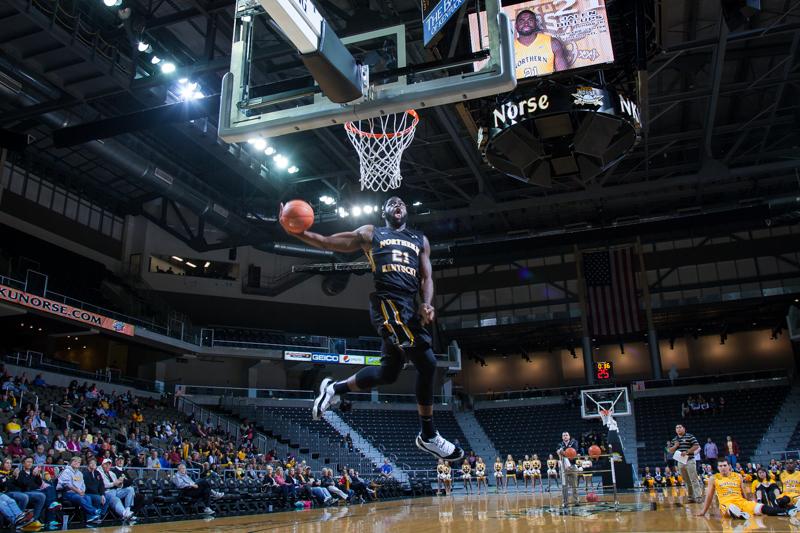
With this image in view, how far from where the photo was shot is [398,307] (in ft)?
13.5

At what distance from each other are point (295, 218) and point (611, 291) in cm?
2710

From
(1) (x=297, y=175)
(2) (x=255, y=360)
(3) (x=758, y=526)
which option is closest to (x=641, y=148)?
(1) (x=297, y=175)

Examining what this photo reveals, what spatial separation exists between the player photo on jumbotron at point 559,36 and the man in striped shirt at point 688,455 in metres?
6.46

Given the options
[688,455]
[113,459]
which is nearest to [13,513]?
[113,459]

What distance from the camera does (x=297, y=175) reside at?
73.5ft

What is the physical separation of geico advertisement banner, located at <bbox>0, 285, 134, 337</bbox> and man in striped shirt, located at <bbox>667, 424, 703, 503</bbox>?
1792 centimetres

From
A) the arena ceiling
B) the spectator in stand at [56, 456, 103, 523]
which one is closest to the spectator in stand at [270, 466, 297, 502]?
the spectator in stand at [56, 456, 103, 523]

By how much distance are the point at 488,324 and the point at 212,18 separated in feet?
77.5

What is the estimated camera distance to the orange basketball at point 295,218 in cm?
385

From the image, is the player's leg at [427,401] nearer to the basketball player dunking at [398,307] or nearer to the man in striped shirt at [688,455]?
the basketball player dunking at [398,307]

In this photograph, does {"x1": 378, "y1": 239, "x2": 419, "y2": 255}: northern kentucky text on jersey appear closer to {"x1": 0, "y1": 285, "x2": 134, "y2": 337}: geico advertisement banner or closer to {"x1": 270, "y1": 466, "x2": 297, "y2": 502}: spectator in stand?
{"x1": 270, "y1": 466, "x2": 297, "y2": 502}: spectator in stand

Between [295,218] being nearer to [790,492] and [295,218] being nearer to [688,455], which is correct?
[790,492]

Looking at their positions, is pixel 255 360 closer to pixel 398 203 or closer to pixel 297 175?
pixel 297 175

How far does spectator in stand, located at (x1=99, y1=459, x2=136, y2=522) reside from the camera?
448 inches
